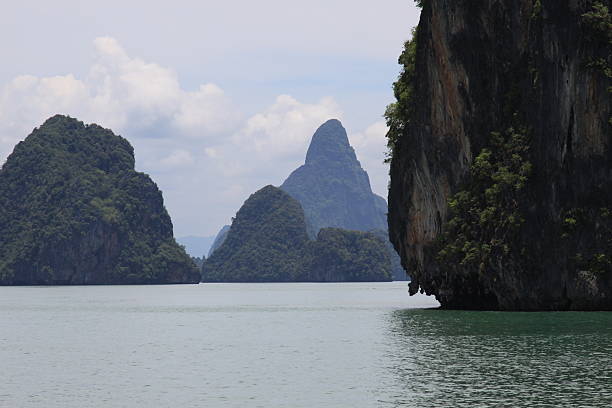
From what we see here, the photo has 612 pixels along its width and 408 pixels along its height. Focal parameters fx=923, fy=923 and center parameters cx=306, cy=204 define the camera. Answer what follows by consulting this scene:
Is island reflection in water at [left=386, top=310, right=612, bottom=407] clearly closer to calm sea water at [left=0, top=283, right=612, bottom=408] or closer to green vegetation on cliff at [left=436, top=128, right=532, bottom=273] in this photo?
calm sea water at [left=0, top=283, right=612, bottom=408]

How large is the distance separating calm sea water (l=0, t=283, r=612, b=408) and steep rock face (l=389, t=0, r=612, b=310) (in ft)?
13.3

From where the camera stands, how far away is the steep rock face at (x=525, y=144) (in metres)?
60.6

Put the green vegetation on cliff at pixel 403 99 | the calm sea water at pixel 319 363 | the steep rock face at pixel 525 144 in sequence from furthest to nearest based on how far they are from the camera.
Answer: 1. the green vegetation on cliff at pixel 403 99
2. the steep rock face at pixel 525 144
3. the calm sea water at pixel 319 363

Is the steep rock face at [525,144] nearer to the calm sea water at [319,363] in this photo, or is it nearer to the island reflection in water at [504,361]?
the calm sea water at [319,363]

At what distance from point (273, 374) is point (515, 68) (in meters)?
40.1

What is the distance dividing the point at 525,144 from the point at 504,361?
105ft

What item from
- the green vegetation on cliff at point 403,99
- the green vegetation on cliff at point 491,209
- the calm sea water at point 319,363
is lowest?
the calm sea water at point 319,363

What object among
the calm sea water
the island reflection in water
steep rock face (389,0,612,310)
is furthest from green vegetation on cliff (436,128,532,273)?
the island reflection in water

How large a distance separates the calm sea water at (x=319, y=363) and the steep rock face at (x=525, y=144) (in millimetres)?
4068

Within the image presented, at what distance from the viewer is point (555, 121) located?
61.8 m

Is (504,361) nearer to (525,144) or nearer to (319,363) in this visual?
(319,363)

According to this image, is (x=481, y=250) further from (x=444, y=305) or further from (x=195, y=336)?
(x=195, y=336)

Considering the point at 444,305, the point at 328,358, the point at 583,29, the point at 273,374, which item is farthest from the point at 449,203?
the point at 273,374

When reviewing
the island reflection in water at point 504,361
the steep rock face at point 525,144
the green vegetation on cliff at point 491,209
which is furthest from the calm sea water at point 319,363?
the green vegetation on cliff at point 491,209
